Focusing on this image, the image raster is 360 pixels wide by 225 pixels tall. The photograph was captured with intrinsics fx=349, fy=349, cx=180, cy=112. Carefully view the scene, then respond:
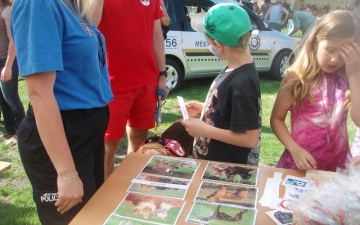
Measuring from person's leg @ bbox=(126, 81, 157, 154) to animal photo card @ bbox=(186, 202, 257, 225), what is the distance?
4.46 feet

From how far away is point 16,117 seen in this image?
389 centimetres

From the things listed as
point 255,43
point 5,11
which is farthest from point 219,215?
point 255,43

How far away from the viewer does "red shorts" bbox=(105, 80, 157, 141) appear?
2.36 meters

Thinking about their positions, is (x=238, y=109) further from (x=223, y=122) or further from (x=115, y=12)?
(x=115, y=12)

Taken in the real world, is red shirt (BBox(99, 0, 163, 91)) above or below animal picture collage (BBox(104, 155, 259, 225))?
above

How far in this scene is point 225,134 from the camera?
1480mm

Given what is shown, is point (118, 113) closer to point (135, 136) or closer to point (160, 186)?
point (135, 136)

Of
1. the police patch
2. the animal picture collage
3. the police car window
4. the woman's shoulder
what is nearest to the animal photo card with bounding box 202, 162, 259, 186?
the animal picture collage

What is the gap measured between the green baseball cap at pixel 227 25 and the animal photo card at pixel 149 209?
27.9 inches

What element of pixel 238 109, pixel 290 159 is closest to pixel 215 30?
pixel 238 109

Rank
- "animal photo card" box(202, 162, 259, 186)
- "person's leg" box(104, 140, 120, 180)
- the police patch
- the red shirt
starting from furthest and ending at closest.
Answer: the police patch → "person's leg" box(104, 140, 120, 180) → the red shirt → "animal photo card" box(202, 162, 259, 186)

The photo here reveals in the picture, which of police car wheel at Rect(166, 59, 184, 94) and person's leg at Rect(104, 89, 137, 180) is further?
police car wheel at Rect(166, 59, 184, 94)

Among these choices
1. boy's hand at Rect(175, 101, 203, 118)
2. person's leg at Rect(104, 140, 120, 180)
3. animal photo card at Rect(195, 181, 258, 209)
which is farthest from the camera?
person's leg at Rect(104, 140, 120, 180)

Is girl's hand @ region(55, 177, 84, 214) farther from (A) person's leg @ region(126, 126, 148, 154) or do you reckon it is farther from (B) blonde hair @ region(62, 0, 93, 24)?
(A) person's leg @ region(126, 126, 148, 154)
